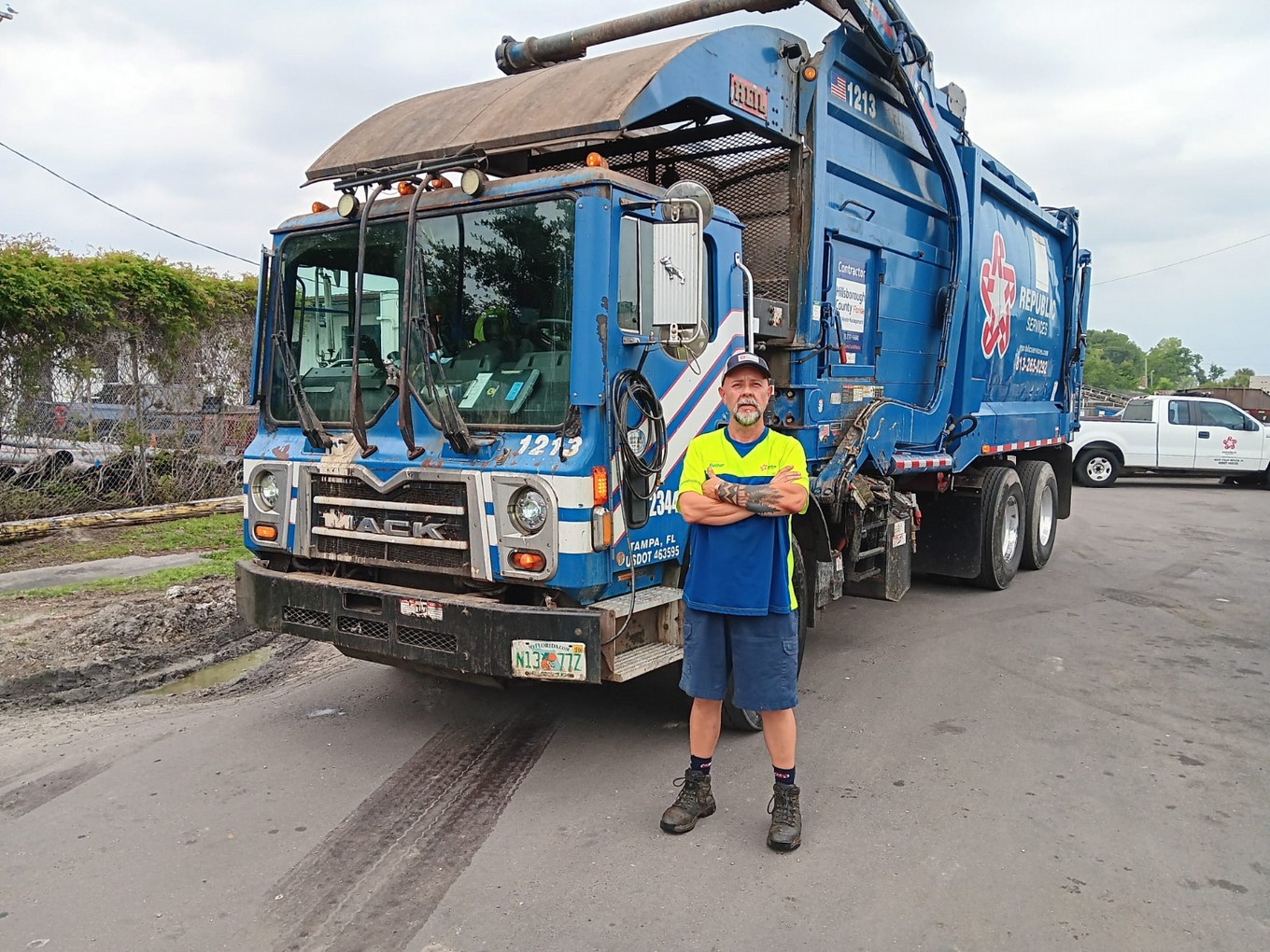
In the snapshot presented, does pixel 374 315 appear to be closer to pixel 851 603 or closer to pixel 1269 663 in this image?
pixel 851 603

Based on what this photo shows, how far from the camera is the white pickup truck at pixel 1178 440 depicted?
17875 mm

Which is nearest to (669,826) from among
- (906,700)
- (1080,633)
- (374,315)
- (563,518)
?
(563,518)

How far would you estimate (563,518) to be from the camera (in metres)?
3.84

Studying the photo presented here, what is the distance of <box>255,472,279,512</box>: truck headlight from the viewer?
471 centimetres

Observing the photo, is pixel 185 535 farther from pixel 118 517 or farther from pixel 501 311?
pixel 501 311

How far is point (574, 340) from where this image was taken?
12.9ft

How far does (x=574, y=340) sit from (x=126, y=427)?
7.87 m

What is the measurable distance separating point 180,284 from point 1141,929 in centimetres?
1018

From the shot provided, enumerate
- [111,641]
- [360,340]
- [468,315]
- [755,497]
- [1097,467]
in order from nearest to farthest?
[755,497]
[468,315]
[360,340]
[111,641]
[1097,467]

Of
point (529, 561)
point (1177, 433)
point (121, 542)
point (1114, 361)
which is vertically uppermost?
point (1114, 361)

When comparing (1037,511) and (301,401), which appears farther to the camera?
(1037,511)

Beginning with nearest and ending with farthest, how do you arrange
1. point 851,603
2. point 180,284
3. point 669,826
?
1. point 669,826
2. point 851,603
3. point 180,284

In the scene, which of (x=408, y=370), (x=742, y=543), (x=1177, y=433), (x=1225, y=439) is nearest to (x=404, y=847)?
(x=742, y=543)

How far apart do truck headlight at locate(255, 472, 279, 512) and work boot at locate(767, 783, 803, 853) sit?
2768 mm
